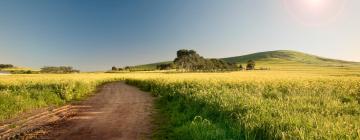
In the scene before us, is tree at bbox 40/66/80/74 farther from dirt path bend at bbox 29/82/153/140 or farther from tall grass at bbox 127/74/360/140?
tall grass at bbox 127/74/360/140

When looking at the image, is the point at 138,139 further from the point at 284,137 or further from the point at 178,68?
the point at 178,68

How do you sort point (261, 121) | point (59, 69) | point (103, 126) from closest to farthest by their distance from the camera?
point (261, 121), point (103, 126), point (59, 69)

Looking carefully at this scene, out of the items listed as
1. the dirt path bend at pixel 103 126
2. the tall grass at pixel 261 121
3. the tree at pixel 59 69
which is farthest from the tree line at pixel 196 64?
the tall grass at pixel 261 121

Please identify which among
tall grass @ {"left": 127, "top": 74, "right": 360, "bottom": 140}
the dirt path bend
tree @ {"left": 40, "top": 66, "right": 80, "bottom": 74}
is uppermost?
tree @ {"left": 40, "top": 66, "right": 80, "bottom": 74}

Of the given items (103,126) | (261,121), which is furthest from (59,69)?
(261,121)

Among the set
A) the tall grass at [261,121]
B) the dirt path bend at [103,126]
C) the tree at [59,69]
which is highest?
the tree at [59,69]

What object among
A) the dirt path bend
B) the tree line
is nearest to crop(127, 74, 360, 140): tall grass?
the dirt path bend

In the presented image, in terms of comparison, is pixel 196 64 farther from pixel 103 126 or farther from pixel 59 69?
pixel 103 126

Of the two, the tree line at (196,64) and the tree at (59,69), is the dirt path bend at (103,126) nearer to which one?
the tree line at (196,64)

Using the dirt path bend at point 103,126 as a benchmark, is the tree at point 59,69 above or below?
above

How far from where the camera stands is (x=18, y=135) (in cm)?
1319

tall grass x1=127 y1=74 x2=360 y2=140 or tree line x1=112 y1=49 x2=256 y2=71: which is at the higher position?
tree line x1=112 y1=49 x2=256 y2=71

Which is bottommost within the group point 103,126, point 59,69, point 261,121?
point 103,126

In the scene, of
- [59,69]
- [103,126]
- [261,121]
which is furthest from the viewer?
[59,69]
